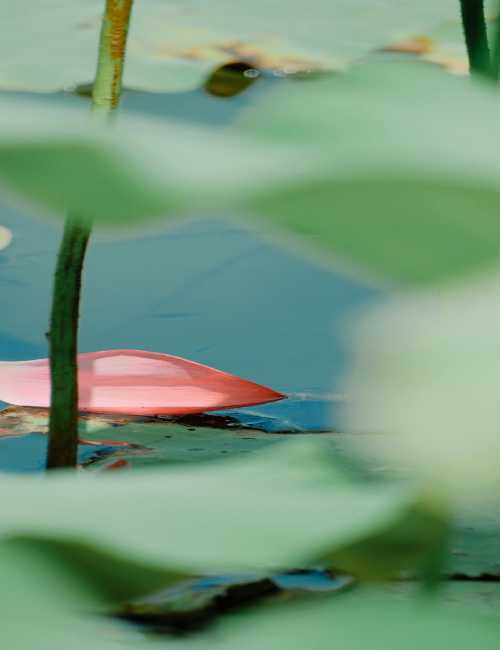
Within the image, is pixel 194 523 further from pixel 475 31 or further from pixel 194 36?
pixel 194 36

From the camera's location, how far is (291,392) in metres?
0.95

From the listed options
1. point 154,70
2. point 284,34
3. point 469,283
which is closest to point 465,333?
point 469,283

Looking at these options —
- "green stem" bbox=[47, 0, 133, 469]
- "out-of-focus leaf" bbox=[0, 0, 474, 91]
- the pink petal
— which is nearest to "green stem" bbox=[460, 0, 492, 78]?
"green stem" bbox=[47, 0, 133, 469]

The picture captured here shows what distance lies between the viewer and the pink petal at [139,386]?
2.99 ft

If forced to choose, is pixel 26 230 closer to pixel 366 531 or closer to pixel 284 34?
pixel 284 34

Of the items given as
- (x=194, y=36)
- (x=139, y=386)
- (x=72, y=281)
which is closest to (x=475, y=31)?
(x=72, y=281)

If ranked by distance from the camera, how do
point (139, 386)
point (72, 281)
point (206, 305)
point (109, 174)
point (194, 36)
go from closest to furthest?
point (109, 174) → point (72, 281) → point (139, 386) → point (206, 305) → point (194, 36)

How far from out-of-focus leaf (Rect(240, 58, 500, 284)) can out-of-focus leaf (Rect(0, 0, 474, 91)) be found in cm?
133

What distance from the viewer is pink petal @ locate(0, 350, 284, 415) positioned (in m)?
0.91

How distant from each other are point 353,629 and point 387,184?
0.09 metres

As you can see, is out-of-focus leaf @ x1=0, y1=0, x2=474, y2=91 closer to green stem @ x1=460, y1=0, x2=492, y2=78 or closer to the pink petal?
the pink petal

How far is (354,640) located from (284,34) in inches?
61.1

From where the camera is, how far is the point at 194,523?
183 millimetres

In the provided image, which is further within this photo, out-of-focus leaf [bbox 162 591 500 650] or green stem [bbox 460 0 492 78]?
green stem [bbox 460 0 492 78]
